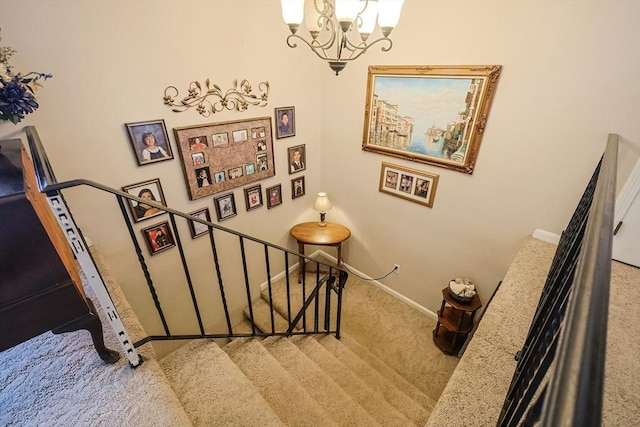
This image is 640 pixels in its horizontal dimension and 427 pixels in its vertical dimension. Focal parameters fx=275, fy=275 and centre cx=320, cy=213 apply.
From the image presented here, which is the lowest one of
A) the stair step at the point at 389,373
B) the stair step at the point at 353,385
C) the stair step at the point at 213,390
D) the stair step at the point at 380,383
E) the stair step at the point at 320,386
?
the stair step at the point at 389,373

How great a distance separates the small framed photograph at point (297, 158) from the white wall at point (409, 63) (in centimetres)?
15

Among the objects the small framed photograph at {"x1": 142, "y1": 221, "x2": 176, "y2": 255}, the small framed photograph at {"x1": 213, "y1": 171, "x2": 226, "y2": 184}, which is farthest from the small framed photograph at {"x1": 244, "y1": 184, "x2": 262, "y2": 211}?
the small framed photograph at {"x1": 142, "y1": 221, "x2": 176, "y2": 255}

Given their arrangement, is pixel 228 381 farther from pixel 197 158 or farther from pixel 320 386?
pixel 197 158

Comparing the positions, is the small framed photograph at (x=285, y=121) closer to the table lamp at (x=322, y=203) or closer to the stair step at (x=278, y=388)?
the table lamp at (x=322, y=203)

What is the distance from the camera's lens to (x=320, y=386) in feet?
6.47

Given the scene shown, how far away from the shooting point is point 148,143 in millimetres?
2074

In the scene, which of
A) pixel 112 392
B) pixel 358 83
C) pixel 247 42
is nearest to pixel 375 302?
pixel 358 83

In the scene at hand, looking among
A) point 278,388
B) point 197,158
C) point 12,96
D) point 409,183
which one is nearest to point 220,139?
point 197,158

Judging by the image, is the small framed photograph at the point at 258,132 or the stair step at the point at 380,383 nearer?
the stair step at the point at 380,383

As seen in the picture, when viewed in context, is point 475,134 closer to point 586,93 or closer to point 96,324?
point 586,93

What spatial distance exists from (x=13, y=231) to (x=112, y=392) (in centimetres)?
75

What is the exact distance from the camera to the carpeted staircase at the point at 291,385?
4.64 feet

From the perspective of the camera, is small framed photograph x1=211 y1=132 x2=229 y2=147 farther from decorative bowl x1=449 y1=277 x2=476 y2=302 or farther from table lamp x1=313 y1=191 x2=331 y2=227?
decorative bowl x1=449 y1=277 x2=476 y2=302

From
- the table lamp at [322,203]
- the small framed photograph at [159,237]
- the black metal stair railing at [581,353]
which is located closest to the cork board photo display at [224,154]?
the small framed photograph at [159,237]
